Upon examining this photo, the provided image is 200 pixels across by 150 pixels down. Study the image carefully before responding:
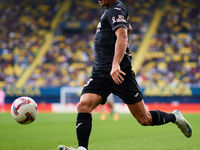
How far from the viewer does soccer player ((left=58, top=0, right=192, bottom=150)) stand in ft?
13.9

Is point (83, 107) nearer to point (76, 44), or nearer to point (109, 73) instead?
point (109, 73)

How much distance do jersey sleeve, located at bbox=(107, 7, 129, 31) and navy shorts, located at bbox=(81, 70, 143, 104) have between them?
0.67 meters

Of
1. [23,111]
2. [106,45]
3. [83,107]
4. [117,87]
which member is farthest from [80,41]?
[83,107]

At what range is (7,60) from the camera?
24828 millimetres

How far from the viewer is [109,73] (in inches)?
177

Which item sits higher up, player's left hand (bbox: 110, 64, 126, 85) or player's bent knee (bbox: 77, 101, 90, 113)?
player's left hand (bbox: 110, 64, 126, 85)

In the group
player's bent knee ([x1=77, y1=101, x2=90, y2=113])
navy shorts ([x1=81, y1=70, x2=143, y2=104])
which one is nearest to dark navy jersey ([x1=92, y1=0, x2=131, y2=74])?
navy shorts ([x1=81, y1=70, x2=143, y2=104])

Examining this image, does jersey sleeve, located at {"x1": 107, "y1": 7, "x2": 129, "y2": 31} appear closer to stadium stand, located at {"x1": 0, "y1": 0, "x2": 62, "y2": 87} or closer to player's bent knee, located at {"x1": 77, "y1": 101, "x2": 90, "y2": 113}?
player's bent knee, located at {"x1": 77, "y1": 101, "x2": 90, "y2": 113}

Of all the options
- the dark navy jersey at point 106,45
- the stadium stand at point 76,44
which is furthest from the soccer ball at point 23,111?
the stadium stand at point 76,44

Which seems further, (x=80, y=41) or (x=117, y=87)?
(x=80, y=41)

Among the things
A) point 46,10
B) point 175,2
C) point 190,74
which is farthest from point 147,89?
point 46,10

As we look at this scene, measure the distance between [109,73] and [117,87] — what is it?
0.71ft

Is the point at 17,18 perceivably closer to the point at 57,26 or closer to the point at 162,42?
the point at 57,26

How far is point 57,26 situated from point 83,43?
3.48m
